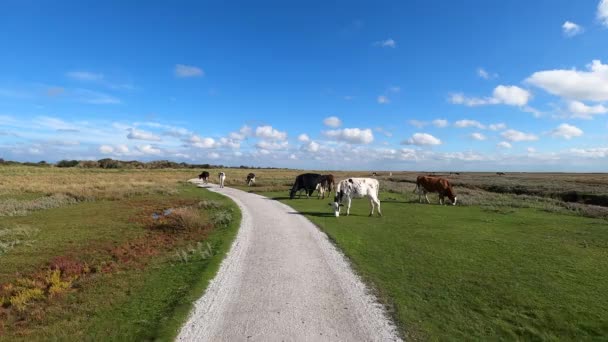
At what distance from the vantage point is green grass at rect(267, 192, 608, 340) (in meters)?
7.40

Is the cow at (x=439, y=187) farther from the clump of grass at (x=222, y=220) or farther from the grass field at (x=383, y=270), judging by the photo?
the clump of grass at (x=222, y=220)

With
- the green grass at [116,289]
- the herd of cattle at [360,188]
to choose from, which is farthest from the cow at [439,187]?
the green grass at [116,289]

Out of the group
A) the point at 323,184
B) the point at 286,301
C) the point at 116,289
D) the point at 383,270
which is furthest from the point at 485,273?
the point at 323,184

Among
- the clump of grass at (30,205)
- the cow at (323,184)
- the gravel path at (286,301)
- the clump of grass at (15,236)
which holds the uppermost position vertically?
the cow at (323,184)

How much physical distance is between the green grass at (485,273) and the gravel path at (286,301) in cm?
68

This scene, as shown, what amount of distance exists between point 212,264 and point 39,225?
1683 cm

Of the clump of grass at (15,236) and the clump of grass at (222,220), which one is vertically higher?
the clump of grass at (222,220)

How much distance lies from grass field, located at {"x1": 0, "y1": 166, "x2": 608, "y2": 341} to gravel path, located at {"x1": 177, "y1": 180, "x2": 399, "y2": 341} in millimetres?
465

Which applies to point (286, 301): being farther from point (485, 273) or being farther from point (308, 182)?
point (308, 182)

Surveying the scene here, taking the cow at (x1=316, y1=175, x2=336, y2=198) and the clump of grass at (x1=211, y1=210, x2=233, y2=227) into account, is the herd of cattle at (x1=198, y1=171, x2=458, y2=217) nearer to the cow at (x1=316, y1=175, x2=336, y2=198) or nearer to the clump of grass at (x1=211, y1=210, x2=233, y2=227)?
the cow at (x1=316, y1=175, x2=336, y2=198)

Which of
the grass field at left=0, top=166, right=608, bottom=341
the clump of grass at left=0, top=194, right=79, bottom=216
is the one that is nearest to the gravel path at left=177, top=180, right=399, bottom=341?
the grass field at left=0, top=166, right=608, bottom=341

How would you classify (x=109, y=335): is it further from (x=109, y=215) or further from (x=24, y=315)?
(x=109, y=215)

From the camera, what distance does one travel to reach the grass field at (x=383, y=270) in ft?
25.2

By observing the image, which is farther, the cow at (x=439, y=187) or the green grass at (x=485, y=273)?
the cow at (x=439, y=187)
